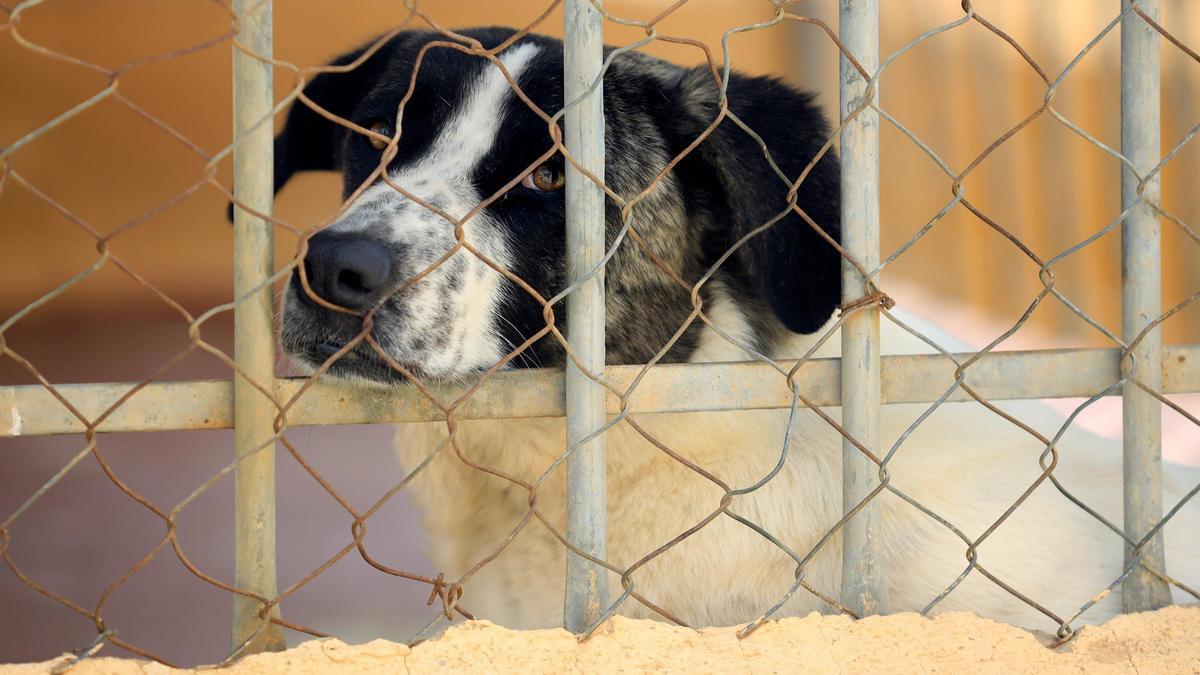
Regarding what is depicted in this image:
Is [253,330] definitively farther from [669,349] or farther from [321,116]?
[321,116]

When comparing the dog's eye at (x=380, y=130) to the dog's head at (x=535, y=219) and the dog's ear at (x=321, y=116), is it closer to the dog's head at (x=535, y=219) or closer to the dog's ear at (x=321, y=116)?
the dog's head at (x=535, y=219)

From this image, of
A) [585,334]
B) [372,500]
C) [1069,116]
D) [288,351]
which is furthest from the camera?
[1069,116]

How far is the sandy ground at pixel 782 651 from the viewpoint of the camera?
5.10 feet

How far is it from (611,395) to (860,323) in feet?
1.36

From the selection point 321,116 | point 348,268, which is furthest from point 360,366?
point 321,116

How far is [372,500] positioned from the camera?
4789mm

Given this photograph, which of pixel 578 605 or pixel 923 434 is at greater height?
pixel 923 434

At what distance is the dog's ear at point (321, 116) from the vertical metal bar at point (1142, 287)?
1620mm

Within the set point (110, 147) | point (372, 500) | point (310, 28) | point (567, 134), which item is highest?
point (310, 28)

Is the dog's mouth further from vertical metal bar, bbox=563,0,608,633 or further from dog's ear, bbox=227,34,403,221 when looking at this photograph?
dog's ear, bbox=227,34,403,221

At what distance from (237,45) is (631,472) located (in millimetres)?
1076

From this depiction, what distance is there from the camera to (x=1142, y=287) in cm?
181

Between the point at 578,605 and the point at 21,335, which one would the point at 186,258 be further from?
the point at 578,605

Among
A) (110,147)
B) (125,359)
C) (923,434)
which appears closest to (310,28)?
(110,147)
